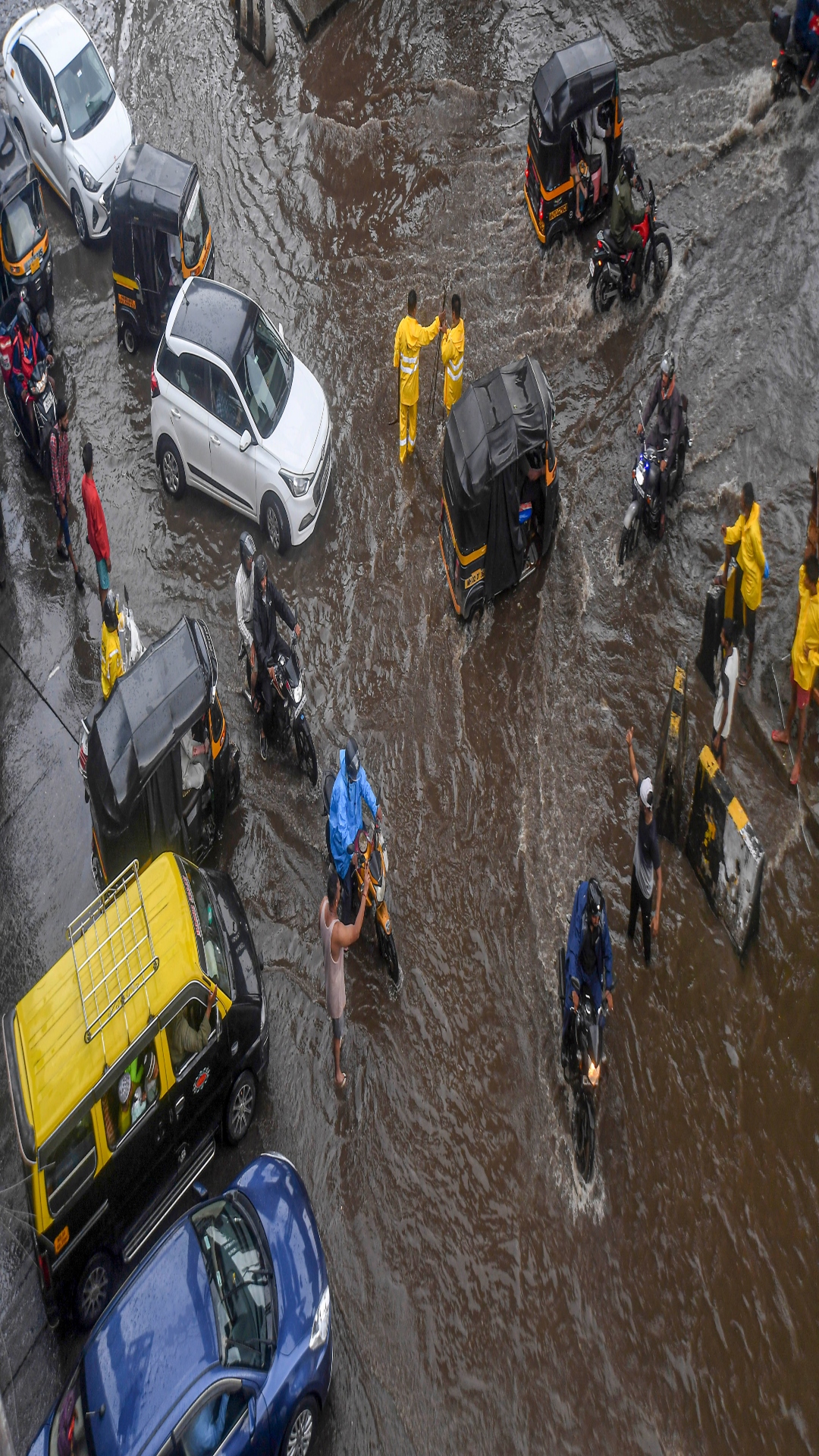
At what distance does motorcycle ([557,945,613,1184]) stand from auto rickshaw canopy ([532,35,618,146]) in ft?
29.7

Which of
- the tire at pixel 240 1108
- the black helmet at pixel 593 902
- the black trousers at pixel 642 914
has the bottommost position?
the tire at pixel 240 1108

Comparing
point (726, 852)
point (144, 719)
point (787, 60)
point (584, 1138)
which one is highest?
point (787, 60)

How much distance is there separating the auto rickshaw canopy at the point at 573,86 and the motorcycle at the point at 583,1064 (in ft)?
29.7

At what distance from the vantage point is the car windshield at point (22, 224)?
45.1ft

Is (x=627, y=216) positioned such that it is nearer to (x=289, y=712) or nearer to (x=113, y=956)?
(x=289, y=712)

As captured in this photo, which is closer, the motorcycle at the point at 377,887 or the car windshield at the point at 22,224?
the motorcycle at the point at 377,887

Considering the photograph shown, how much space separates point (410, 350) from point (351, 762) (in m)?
5.23

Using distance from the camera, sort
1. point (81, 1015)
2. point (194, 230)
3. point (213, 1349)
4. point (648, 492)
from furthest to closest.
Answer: point (194, 230), point (648, 492), point (81, 1015), point (213, 1349)

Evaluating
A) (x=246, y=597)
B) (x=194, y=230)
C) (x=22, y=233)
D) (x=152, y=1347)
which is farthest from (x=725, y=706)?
(x=22, y=233)

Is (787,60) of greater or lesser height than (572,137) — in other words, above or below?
above

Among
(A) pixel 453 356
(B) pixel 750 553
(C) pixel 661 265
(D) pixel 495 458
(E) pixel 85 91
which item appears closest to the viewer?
(B) pixel 750 553

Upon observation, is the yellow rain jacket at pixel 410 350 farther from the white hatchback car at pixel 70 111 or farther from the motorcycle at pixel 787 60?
the motorcycle at pixel 787 60

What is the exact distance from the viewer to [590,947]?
7594 millimetres

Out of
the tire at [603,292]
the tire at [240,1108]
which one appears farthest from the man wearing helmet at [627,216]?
the tire at [240,1108]
